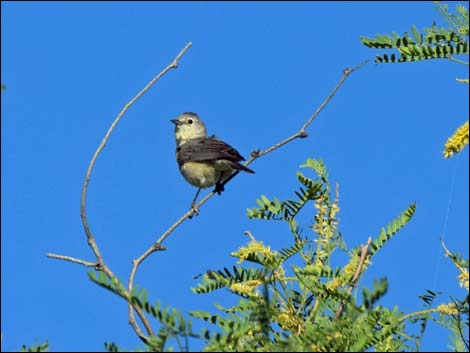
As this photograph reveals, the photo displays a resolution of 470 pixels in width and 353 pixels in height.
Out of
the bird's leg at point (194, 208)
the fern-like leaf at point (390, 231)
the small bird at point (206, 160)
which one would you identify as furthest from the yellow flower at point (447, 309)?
the small bird at point (206, 160)

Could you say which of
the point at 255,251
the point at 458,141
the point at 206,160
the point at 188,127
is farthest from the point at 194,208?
the point at 188,127

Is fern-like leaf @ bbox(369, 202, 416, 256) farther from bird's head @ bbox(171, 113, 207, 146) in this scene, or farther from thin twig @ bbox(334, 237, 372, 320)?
bird's head @ bbox(171, 113, 207, 146)

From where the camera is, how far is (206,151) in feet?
36.1

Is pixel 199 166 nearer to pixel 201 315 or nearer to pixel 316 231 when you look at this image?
pixel 316 231

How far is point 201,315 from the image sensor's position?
3.85 meters

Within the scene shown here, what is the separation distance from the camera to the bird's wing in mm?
10414

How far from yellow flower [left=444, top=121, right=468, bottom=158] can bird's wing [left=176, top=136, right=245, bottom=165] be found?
21.6ft

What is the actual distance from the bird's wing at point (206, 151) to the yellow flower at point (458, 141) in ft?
21.6

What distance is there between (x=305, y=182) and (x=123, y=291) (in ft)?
6.79

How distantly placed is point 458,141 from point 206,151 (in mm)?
7607

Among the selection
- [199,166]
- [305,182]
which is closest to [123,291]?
[305,182]

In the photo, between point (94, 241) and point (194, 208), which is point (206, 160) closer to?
point (194, 208)

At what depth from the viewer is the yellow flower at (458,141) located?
136 inches

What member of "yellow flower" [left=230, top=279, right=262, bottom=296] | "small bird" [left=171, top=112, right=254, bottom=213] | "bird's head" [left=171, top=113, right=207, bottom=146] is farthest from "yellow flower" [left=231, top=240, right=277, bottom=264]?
"bird's head" [left=171, top=113, right=207, bottom=146]
